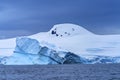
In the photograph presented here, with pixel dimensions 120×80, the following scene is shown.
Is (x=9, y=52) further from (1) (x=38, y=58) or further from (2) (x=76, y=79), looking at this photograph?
(2) (x=76, y=79)

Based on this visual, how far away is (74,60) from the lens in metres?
87.1

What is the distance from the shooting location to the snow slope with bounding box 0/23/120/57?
103 m

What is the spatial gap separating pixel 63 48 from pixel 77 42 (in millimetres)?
11072

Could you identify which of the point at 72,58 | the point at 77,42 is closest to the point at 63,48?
the point at 77,42

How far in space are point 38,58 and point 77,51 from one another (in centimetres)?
2939

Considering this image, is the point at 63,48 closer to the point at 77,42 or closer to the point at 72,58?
the point at 77,42

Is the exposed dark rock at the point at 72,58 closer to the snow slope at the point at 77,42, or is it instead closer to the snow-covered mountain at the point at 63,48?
the snow-covered mountain at the point at 63,48

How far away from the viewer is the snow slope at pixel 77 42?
103250 mm

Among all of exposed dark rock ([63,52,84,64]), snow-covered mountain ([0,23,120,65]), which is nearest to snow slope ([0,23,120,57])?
snow-covered mountain ([0,23,120,65])

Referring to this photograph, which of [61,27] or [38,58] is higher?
[61,27]

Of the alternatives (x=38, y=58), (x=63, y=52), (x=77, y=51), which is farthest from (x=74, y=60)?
(x=77, y=51)

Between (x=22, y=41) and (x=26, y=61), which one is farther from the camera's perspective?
(x=26, y=61)

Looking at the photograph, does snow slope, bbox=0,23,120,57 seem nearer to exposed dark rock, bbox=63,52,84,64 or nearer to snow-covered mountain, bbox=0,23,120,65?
snow-covered mountain, bbox=0,23,120,65

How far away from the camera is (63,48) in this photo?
10762cm
